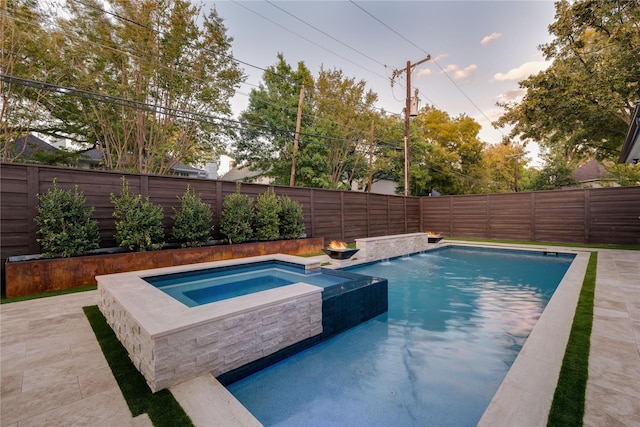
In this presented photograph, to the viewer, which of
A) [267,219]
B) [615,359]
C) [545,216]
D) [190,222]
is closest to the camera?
[615,359]

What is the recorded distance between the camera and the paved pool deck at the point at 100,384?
1.72m

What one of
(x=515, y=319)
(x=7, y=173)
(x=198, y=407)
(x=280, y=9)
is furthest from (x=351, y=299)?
(x=280, y=9)

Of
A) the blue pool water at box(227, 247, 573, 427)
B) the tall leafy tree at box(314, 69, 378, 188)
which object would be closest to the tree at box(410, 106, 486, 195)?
the tall leafy tree at box(314, 69, 378, 188)

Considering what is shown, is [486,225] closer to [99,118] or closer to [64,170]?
[64,170]

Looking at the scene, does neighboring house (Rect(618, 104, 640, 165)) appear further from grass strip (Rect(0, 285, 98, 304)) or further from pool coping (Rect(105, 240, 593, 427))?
grass strip (Rect(0, 285, 98, 304))

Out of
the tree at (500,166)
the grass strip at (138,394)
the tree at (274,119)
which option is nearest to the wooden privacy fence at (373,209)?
the grass strip at (138,394)

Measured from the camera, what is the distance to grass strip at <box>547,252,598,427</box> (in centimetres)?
169

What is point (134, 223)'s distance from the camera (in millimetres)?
5441

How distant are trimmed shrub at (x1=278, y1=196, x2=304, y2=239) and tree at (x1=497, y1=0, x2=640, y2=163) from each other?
1067 cm

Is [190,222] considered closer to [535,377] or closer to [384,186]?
[535,377]

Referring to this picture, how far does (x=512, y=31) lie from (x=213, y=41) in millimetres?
12007

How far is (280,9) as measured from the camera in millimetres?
8531

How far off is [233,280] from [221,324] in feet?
8.70

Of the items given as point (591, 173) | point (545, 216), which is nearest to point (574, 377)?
point (545, 216)
